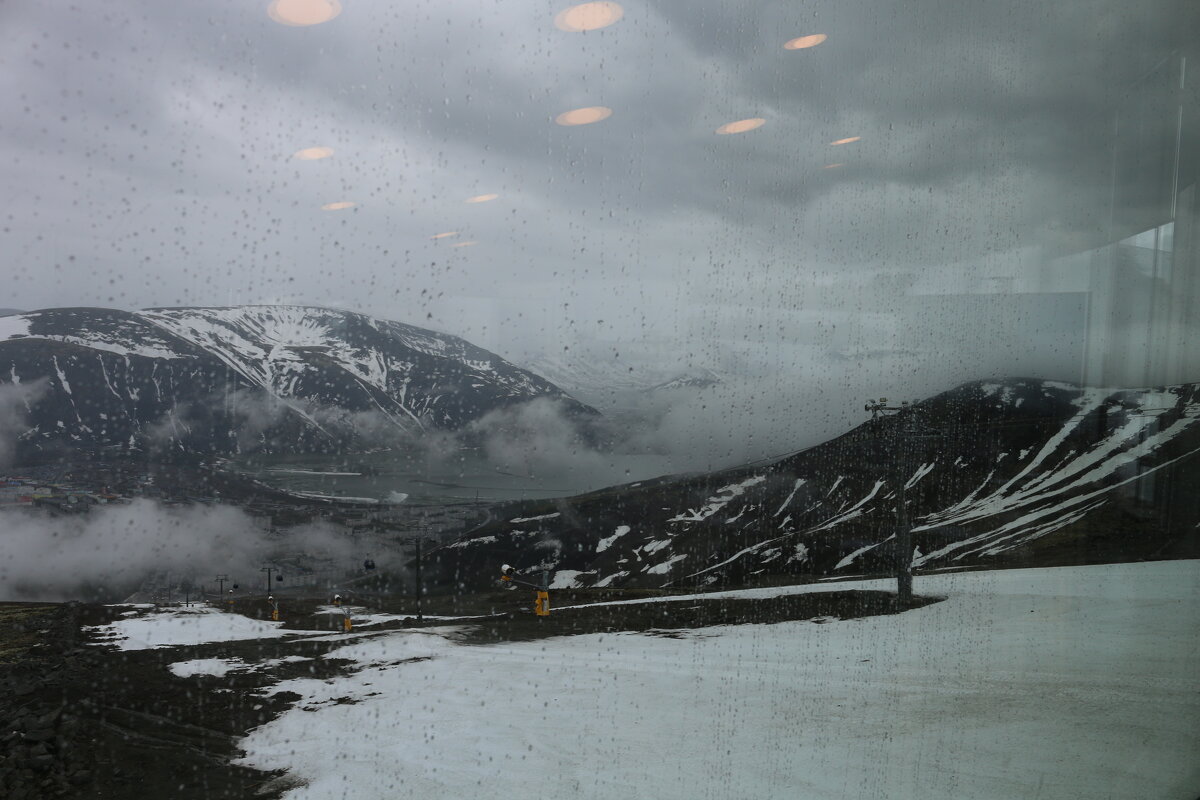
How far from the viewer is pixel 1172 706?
3041mm

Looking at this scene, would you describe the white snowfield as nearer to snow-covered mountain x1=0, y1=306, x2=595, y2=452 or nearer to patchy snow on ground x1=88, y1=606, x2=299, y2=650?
patchy snow on ground x1=88, y1=606, x2=299, y2=650

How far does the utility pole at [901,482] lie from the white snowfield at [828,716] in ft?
5.17

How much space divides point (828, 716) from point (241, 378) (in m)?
6.04

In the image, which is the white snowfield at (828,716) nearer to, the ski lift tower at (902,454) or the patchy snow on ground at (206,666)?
the patchy snow on ground at (206,666)

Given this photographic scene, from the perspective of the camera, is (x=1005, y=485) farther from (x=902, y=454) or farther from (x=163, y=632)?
(x=163, y=632)

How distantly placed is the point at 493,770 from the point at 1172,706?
3.43 m

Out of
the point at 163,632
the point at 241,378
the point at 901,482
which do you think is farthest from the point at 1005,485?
the point at 163,632

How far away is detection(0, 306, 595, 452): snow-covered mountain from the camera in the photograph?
3.24m

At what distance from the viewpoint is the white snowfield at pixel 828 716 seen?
104 inches

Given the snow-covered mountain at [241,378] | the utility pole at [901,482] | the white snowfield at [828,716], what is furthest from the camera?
the utility pole at [901,482]

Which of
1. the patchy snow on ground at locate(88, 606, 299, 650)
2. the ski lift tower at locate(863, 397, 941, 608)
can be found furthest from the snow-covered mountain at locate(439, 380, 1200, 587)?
the patchy snow on ground at locate(88, 606, 299, 650)

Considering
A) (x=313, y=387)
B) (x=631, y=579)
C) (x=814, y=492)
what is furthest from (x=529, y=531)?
(x=313, y=387)

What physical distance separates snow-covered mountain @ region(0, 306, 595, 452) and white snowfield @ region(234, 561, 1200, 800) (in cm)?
221

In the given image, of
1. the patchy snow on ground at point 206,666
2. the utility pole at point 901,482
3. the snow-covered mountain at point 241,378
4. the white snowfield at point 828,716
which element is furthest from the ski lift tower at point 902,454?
the patchy snow on ground at point 206,666
